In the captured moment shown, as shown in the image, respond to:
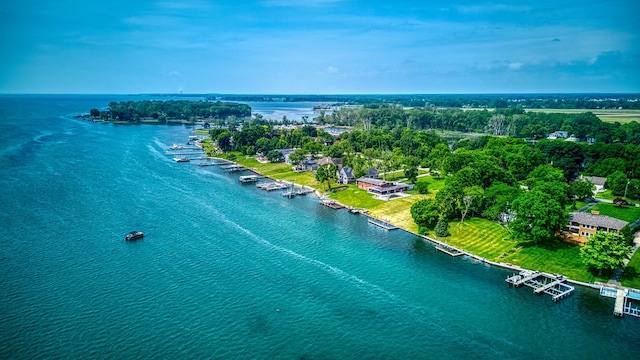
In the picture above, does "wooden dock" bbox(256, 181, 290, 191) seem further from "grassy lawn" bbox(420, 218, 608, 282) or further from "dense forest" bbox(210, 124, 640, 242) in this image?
"grassy lawn" bbox(420, 218, 608, 282)

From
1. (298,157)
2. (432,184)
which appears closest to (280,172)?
(298,157)

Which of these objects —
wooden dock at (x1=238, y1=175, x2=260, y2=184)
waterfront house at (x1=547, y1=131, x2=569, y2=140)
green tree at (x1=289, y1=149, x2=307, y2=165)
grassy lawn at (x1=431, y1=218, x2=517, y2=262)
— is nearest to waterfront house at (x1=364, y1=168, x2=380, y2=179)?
green tree at (x1=289, y1=149, x2=307, y2=165)

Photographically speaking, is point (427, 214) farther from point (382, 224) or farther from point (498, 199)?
point (498, 199)

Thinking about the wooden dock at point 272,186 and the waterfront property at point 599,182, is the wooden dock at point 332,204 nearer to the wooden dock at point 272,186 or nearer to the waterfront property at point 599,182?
the wooden dock at point 272,186

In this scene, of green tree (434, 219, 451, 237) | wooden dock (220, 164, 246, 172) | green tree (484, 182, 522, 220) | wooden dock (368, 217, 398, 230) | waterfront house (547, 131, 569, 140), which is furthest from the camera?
waterfront house (547, 131, 569, 140)

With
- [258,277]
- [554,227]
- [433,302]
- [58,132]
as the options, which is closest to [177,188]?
[258,277]

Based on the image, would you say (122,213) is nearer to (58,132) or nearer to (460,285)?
(460,285)

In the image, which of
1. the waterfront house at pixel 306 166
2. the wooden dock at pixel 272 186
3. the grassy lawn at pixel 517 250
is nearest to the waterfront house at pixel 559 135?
the waterfront house at pixel 306 166
